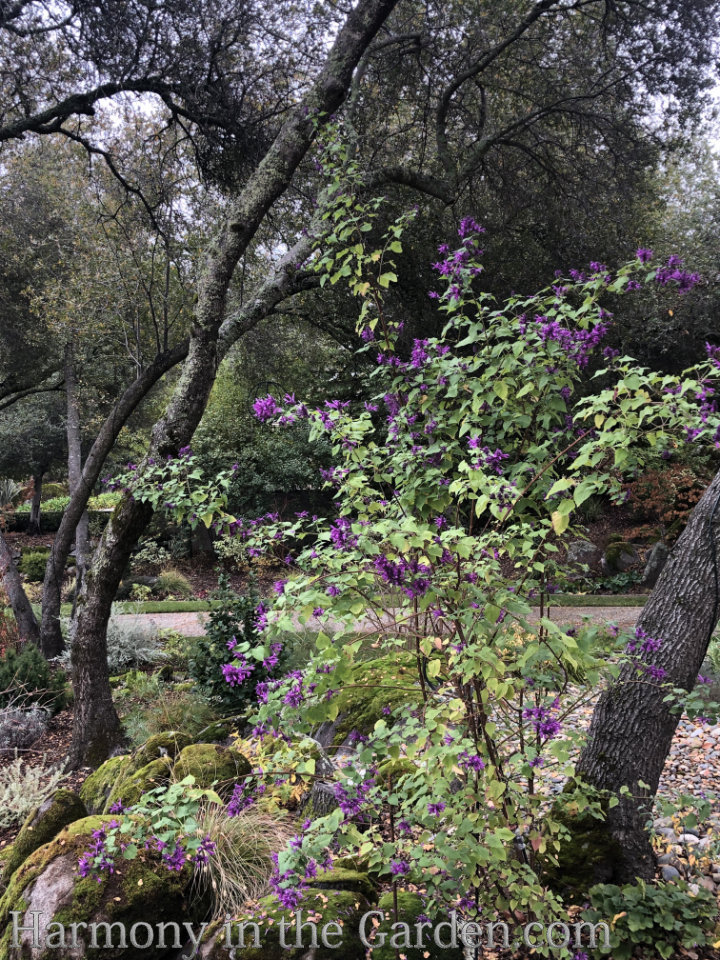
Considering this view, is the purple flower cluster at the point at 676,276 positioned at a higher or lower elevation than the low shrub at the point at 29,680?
higher

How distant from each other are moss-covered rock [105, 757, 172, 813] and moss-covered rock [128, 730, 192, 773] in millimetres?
123

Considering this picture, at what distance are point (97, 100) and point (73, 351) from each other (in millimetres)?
5212

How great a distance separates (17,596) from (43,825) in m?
4.10

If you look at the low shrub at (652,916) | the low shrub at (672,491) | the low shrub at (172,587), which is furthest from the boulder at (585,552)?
the low shrub at (652,916)

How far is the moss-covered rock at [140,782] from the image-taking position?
328 cm

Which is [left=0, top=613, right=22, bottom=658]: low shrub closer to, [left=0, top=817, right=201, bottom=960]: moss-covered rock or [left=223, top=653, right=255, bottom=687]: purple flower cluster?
[left=0, top=817, right=201, bottom=960]: moss-covered rock

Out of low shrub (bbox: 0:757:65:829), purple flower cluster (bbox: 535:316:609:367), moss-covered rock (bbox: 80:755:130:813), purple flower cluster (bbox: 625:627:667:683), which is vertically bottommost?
low shrub (bbox: 0:757:65:829)

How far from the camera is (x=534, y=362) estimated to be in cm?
210

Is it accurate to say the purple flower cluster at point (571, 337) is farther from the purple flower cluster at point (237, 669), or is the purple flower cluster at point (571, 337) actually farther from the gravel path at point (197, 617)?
the gravel path at point (197, 617)

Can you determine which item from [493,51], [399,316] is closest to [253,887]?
[493,51]

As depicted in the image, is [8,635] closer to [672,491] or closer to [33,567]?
[33,567]

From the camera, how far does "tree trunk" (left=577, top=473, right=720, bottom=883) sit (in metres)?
2.73

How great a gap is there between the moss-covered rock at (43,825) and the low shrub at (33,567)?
11.1m

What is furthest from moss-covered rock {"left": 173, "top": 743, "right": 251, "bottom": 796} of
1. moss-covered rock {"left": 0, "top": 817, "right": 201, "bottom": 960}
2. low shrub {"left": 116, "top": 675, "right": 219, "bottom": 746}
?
low shrub {"left": 116, "top": 675, "right": 219, "bottom": 746}
